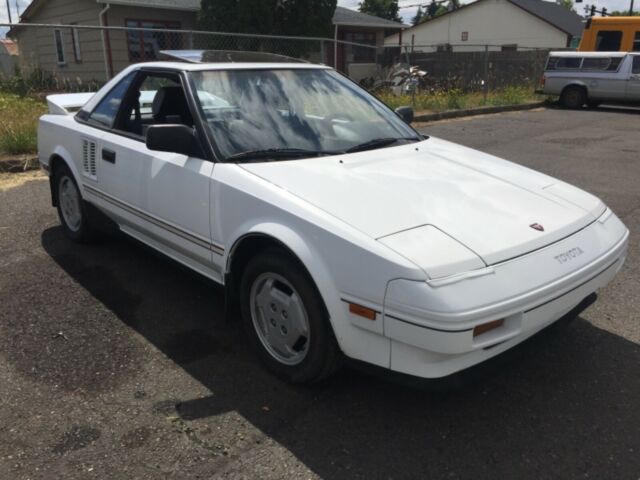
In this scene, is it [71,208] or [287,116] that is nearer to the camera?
[287,116]

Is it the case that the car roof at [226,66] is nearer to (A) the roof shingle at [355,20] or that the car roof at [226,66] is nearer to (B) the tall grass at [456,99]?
(B) the tall grass at [456,99]

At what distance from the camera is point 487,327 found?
88.1 inches

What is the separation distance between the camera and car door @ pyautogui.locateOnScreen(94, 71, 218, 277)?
3168mm

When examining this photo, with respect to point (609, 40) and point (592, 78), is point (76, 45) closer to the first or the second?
point (592, 78)

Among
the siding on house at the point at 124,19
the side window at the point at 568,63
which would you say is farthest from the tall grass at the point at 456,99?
the siding on house at the point at 124,19

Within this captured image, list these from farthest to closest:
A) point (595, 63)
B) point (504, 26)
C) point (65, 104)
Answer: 1. point (504, 26)
2. point (595, 63)
3. point (65, 104)

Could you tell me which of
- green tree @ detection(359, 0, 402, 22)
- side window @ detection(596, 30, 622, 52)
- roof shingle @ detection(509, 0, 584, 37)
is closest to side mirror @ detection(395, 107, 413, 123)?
side window @ detection(596, 30, 622, 52)

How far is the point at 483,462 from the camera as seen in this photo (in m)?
2.35

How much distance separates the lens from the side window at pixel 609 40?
18984mm

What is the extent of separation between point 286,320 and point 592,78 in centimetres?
1660

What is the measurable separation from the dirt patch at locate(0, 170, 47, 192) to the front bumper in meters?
6.25

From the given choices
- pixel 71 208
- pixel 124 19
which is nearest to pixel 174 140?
pixel 71 208

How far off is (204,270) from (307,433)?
1177 millimetres

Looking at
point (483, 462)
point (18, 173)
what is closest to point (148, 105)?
point (483, 462)
